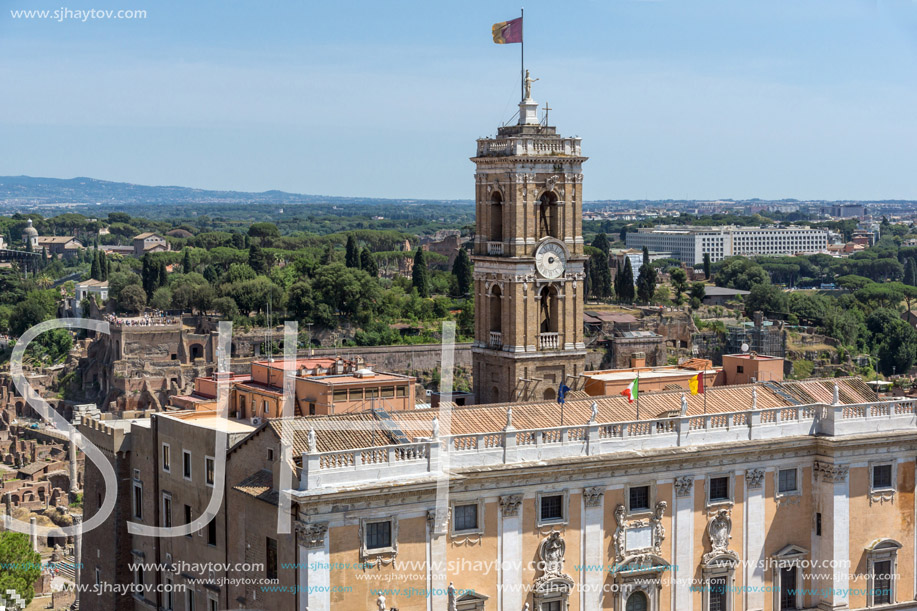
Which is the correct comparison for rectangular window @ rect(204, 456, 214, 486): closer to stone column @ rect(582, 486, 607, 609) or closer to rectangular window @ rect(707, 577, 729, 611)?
stone column @ rect(582, 486, 607, 609)

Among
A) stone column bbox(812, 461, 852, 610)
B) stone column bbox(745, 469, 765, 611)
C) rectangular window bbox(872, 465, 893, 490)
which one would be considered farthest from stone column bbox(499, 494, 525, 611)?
rectangular window bbox(872, 465, 893, 490)

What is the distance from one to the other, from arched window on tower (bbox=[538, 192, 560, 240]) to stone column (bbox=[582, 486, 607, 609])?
37.0 ft

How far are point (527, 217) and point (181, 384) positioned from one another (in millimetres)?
61394

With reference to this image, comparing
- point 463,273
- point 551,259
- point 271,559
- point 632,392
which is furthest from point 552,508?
point 463,273

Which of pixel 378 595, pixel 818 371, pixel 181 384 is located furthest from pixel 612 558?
pixel 818 371

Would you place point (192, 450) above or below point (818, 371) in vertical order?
above

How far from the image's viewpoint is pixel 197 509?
3734 centimetres

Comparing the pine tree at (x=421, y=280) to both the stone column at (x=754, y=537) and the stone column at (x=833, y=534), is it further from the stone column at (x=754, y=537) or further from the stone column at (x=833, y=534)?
the stone column at (x=754, y=537)

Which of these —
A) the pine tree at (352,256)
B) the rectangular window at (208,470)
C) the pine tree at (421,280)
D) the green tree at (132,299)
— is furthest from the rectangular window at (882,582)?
the green tree at (132,299)

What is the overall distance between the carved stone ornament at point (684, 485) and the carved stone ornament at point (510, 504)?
5063 millimetres

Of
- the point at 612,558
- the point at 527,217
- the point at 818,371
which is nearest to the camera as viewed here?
the point at 612,558

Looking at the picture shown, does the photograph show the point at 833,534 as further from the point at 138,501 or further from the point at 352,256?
the point at 352,256

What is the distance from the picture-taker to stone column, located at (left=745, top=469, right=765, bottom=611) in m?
38.3

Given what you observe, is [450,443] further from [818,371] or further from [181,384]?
[818,371]
